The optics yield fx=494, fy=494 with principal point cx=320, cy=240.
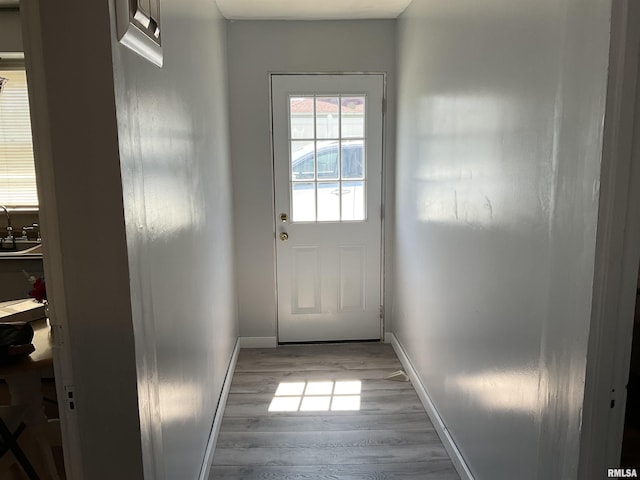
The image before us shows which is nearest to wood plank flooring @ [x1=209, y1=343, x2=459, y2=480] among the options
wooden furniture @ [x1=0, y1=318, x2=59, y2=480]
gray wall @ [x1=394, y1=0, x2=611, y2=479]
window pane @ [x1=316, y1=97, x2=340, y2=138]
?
gray wall @ [x1=394, y1=0, x2=611, y2=479]

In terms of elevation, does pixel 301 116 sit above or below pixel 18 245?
above

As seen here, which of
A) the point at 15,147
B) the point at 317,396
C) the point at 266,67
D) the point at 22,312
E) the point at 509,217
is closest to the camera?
the point at 509,217

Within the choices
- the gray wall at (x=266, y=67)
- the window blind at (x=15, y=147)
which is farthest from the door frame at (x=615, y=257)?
the window blind at (x=15, y=147)

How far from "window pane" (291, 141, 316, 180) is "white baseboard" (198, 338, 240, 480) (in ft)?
4.73

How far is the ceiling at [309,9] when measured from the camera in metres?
3.25

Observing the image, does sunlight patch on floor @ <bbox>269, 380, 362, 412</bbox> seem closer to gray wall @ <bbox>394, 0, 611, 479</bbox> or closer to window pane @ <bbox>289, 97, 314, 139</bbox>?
gray wall @ <bbox>394, 0, 611, 479</bbox>

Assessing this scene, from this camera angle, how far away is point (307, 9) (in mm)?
3422

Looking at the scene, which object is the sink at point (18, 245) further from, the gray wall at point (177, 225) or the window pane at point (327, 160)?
the window pane at point (327, 160)

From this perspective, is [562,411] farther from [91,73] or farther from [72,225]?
[91,73]

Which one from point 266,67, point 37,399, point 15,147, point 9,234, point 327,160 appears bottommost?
point 37,399

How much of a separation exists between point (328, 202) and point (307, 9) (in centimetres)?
141

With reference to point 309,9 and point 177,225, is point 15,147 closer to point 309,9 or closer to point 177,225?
point 309,9

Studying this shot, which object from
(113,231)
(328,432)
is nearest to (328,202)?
(328,432)

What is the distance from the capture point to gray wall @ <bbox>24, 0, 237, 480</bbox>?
3.77 ft
